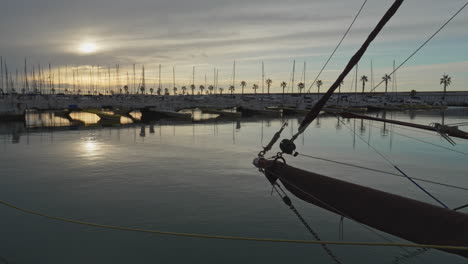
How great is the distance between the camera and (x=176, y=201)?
14.8 m

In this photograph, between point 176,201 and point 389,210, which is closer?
point 389,210

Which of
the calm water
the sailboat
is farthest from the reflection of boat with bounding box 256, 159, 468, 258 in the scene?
the calm water

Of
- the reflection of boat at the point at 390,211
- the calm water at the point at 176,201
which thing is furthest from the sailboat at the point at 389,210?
the calm water at the point at 176,201

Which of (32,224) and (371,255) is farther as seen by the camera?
(32,224)

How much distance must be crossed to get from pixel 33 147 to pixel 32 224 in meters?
22.8

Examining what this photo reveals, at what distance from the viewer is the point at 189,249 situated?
1030 cm

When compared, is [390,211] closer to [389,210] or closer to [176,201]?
[389,210]

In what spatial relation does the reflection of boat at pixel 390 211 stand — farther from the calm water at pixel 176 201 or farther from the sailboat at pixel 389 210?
the calm water at pixel 176 201

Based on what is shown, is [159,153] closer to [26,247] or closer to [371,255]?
[26,247]

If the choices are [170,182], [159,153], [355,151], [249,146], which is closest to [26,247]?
[170,182]

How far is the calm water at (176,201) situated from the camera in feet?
32.8

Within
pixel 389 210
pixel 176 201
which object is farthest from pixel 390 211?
pixel 176 201

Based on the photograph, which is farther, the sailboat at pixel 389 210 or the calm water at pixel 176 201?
the calm water at pixel 176 201

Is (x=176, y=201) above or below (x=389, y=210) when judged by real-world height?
below
